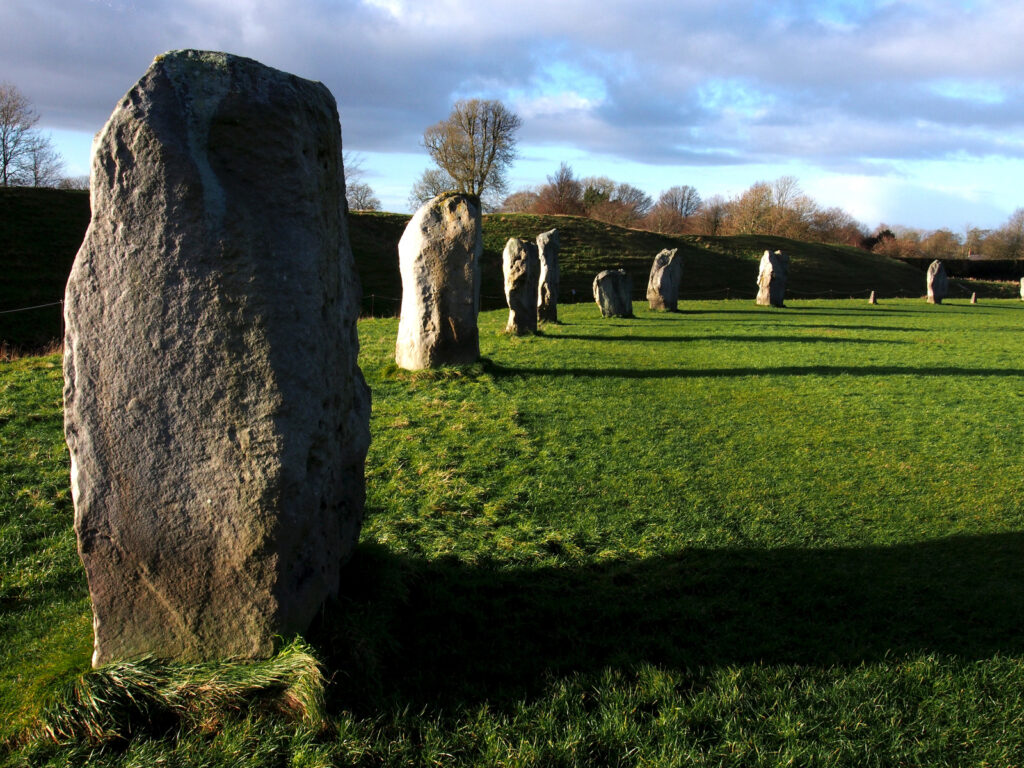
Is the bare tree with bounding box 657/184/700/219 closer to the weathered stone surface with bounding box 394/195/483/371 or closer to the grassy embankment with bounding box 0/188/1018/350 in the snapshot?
the grassy embankment with bounding box 0/188/1018/350

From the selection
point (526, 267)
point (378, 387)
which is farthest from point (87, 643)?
point (526, 267)

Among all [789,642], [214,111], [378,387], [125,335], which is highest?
[214,111]

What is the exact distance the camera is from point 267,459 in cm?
327

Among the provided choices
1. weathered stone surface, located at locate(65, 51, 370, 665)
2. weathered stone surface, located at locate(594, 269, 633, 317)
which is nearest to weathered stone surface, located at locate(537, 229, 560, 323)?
weathered stone surface, located at locate(594, 269, 633, 317)

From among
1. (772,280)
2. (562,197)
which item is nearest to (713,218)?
(562,197)

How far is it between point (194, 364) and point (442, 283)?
26.4 feet

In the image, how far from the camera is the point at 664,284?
24.1 m

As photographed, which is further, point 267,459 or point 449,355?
point 449,355

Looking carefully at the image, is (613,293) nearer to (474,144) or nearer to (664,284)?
(664,284)

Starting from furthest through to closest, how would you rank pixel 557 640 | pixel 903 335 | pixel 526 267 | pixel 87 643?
pixel 903 335 < pixel 526 267 < pixel 557 640 < pixel 87 643

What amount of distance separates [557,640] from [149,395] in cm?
234

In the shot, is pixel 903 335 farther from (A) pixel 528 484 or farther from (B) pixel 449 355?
(A) pixel 528 484

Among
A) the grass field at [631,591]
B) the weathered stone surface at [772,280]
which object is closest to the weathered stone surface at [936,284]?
the weathered stone surface at [772,280]

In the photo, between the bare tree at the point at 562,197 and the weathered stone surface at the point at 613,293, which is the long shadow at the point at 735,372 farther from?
the bare tree at the point at 562,197
